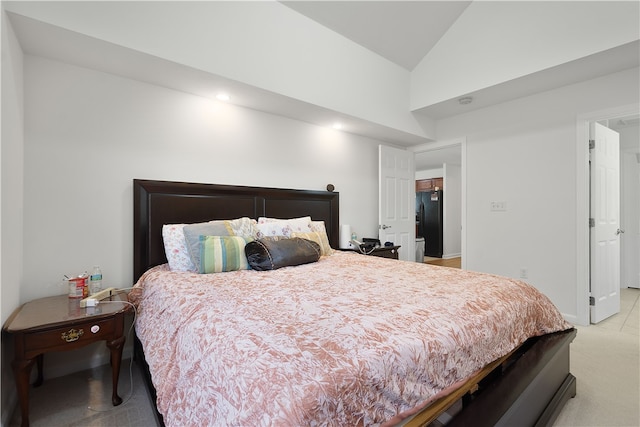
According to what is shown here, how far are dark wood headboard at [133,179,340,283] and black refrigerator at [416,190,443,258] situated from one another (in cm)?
504

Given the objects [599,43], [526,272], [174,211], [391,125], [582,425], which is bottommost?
[582,425]

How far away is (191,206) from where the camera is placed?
2660mm

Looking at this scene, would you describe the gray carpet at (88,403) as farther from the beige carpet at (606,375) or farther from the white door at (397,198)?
the white door at (397,198)

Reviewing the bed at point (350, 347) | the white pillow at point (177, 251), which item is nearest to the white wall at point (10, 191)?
the bed at point (350, 347)

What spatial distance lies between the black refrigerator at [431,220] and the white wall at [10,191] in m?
7.41

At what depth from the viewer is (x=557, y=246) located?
130 inches

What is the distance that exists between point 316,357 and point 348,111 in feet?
9.27

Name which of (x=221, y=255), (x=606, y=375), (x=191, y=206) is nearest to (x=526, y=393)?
(x=606, y=375)

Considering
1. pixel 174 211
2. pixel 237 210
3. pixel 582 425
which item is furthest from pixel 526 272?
pixel 174 211

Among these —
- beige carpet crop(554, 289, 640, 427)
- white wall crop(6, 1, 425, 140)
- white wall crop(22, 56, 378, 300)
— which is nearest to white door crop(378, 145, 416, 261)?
white wall crop(6, 1, 425, 140)

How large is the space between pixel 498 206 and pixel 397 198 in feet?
4.02

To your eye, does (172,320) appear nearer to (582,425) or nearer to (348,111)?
(582,425)

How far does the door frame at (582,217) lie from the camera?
3111 mm

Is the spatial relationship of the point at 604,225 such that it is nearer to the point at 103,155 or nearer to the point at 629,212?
the point at 629,212
